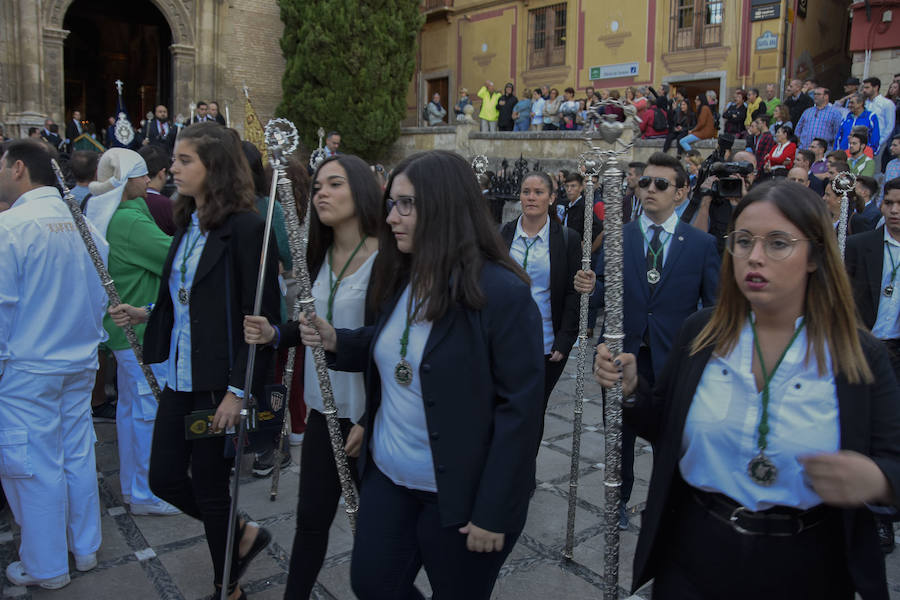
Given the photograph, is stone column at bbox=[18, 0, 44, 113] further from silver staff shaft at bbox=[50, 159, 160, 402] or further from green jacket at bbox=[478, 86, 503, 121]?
silver staff shaft at bbox=[50, 159, 160, 402]

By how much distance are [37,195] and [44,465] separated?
1294 millimetres

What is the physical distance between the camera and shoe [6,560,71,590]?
350 cm

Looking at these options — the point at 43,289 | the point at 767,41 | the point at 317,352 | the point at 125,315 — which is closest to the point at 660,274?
the point at 317,352

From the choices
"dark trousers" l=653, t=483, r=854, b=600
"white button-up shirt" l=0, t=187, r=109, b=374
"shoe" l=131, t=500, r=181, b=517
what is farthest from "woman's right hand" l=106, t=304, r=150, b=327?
"dark trousers" l=653, t=483, r=854, b=600

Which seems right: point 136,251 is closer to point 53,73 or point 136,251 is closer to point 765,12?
point 53,73

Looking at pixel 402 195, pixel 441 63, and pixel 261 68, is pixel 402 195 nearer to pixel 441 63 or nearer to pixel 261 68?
pixel 261 68

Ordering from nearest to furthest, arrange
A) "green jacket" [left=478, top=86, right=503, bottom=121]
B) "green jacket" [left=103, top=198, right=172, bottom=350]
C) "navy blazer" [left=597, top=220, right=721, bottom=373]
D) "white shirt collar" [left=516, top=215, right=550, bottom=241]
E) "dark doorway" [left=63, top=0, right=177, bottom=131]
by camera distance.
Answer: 1. "navy blazer" [left=597, top=220, right=721, bottom=373]
2. "green jacket" [left=103, top=198, right=172, bottom=350]
3. "white shirt collar" [left=516, top=215, right=550, bottom=241]
4. "green jacket" [left=478, top=86, right=503, bottom=121]
5. "dark doorway" [left=63, top=0, right=177, bottom=131]

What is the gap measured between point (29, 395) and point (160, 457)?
2.80 feet

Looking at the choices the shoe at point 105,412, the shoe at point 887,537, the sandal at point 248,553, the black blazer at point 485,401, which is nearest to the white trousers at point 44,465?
the sandal at point 248,553

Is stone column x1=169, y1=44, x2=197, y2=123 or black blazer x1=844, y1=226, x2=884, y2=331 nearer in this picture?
black blazer x1=844, y1=226, x2=884, y2=331

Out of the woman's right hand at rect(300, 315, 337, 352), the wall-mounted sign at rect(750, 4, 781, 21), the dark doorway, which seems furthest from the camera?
the dark doorway

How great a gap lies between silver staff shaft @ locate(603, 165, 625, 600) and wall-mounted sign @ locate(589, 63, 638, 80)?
24051mm

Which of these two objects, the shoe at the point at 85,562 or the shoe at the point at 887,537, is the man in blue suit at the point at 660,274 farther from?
the shoe at the point at 85,562

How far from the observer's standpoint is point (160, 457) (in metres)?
3.11
